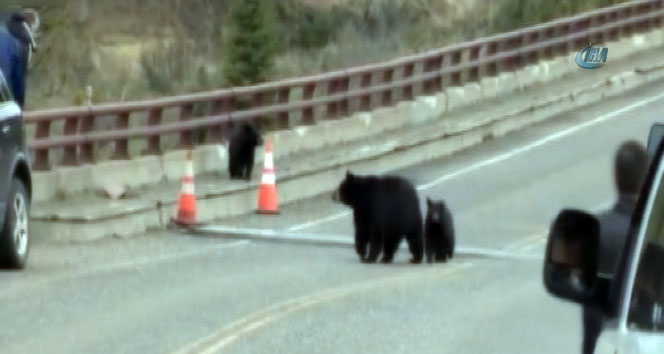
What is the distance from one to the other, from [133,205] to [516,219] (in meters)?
4.65

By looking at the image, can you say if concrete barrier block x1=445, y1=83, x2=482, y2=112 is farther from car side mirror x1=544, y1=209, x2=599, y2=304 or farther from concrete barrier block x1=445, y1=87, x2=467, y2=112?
car side mirror x1=544, y1=209, x2=599, y2=304

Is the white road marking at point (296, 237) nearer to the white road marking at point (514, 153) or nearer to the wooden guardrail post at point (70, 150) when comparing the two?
the white road marking at point (514, 153)

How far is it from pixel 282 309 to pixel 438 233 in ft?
10.3

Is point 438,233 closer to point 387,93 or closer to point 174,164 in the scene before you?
point 174,164

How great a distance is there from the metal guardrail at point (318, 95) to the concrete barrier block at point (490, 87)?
0.24 metres

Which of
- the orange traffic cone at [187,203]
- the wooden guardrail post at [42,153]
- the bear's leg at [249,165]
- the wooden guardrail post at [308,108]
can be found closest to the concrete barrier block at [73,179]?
the wooden guardrail post at [42,153]

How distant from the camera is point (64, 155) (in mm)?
18734

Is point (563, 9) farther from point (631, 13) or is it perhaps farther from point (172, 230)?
point (172, 230)

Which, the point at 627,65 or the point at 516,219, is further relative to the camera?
the point at 627,65

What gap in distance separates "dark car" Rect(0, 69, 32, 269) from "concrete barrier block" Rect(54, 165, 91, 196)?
429 cm

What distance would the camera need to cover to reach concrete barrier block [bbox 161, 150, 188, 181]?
20.5 m

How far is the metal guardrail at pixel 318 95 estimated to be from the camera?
18.9 metres

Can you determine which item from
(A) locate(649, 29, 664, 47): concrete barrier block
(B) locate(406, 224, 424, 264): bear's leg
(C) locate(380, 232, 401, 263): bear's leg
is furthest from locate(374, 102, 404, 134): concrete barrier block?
(A) locate(649, 29, 664, 47): concrete barrier block

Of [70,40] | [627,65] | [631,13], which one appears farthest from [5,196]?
[631,13]
